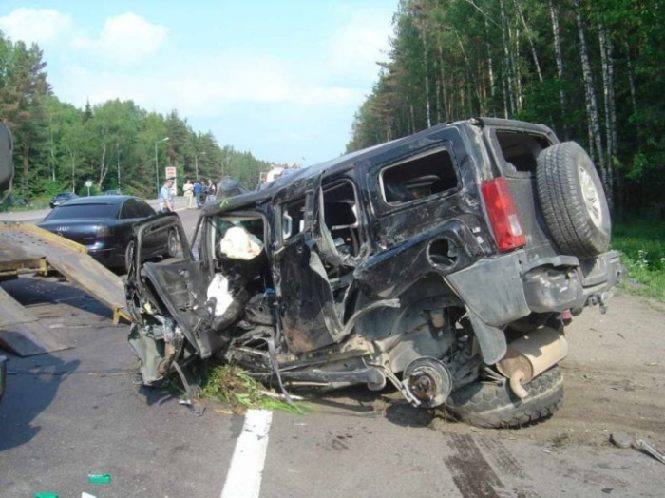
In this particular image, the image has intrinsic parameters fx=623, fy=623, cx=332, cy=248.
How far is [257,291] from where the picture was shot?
5.73m

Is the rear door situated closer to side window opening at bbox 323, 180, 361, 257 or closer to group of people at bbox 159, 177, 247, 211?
side window opening at bbox 323, 180, 361, 257

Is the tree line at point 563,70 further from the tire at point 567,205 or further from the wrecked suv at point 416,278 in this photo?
the wrecked suv at point 416,278

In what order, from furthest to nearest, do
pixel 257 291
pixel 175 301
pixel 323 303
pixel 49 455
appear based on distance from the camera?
pixel 257 291
pixel 175 301
pixel 323 303
pixel 49 455

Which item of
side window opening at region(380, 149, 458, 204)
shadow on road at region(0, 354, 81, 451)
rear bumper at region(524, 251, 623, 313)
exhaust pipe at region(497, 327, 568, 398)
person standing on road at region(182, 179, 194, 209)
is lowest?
shadow on road at region(0, 354, 81, 451)

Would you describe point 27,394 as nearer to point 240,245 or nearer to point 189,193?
point 240,245

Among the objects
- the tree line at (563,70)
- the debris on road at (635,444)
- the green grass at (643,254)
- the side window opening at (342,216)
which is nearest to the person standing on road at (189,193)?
the tree line at (563,70)

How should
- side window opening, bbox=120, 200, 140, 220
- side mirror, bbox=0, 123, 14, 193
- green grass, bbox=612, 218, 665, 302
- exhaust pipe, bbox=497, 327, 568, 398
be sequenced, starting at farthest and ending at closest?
side window opening, bbox=120, 200, 140, 220 < green grass, bbox=612, 218, 665, 302 < exhaust pipe, bbox=497, 327, 568, 398 < side mirror, bbox=0, 123, 14, 193

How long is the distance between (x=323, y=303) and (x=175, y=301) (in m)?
1.38

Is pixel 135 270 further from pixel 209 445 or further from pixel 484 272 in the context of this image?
pixel 484 272

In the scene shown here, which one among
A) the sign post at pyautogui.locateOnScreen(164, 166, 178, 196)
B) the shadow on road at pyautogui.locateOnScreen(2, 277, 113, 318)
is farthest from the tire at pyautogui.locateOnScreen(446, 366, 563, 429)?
the sign post at pyautogui.locateOnScreen(164, 166, 178, 196)

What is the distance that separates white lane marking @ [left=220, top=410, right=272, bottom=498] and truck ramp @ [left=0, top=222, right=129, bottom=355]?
11.1ft

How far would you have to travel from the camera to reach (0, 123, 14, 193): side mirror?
3.09 metres

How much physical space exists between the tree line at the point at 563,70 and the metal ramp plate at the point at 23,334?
14307mm

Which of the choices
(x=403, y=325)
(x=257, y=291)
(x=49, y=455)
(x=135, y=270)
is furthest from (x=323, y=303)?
(x=49, y=455)
